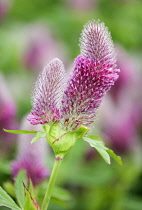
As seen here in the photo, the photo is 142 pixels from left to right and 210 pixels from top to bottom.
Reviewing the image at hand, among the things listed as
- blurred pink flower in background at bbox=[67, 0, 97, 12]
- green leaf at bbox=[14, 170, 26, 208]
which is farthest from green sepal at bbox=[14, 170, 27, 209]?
blurred pink flower in background at bbox=[67, 0, 97, 12]

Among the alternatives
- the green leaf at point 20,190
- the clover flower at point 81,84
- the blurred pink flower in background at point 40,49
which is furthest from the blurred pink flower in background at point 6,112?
the blurred pink flower in background at point 40,49

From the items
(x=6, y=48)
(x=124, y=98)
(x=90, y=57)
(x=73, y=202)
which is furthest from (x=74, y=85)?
(x=6, y=48)

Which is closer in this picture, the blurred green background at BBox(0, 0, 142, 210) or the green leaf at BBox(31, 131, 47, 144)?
the green leaf at BBox(31, 131, 47, 144)

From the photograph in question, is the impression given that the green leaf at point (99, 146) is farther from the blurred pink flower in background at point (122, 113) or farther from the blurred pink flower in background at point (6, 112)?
the blurred pink flower in background at point (122, 113)

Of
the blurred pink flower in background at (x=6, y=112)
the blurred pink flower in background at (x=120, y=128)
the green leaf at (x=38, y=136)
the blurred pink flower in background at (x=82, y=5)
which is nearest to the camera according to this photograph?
the green leaf at (x=38, y=136)

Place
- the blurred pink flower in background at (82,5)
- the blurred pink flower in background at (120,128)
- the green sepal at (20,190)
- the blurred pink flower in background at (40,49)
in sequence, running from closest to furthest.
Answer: the green sepal at (20,190)
the blurred pink flower in background at (120,128)
the blurred pink flower in background at (40,49)
the blurred pink flower in background at (82,5)

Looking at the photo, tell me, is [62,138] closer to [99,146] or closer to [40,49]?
[99,146]

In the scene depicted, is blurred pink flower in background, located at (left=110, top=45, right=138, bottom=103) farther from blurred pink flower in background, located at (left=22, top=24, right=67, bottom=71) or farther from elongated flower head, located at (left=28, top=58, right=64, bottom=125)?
elongated flower head, located at (left=28, top=58, right=64, bottom=125)
